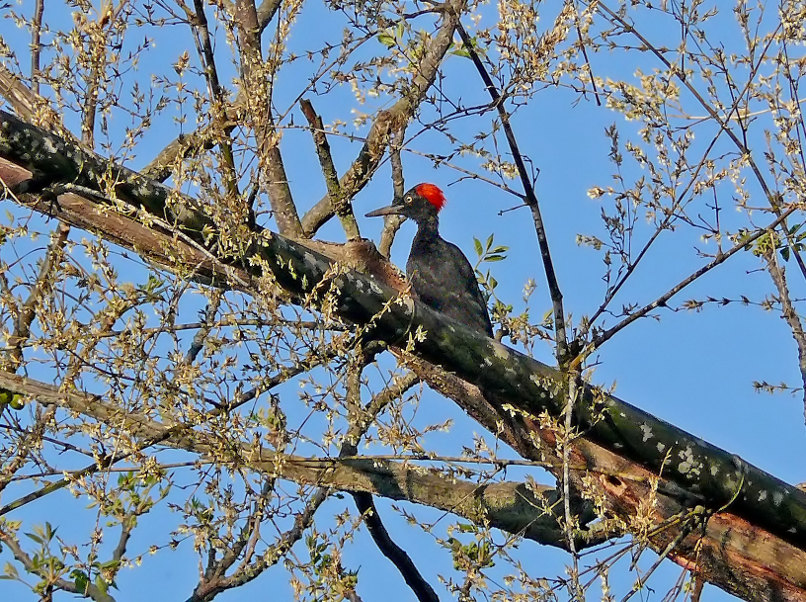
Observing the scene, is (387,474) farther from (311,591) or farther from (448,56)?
(448,56)

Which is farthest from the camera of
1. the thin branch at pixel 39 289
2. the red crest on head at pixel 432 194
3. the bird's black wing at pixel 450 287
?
the red crest on head at pixel 432 194

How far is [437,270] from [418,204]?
764mm

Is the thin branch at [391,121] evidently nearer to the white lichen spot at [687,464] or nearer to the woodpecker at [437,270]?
the woodpecker at [437,270]

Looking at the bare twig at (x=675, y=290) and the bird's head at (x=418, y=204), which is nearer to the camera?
the bare twig at (x=675, y=290)

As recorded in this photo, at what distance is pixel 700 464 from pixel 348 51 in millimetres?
2138

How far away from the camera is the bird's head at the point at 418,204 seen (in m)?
7.61

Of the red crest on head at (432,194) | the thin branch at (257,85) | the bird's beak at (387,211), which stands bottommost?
the thin branch at (257,85)

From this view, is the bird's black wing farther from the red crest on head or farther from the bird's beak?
the red crest on head

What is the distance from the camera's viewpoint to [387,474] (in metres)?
4.85

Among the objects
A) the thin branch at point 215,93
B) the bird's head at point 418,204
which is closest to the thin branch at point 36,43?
the thin branch at point 215,93

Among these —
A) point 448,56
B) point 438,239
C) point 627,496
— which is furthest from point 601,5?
point 438,239

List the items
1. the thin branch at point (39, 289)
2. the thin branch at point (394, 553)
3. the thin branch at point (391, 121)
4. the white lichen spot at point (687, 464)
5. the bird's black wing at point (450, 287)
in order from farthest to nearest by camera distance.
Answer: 1. the bird's black wing at point (450, 287)
2. the thin branch at point (394, 553)
3. the white lichen spot at point (687, 464)
4. the thin branch at point (391, 121)
5. the thin branch at point (39, 289)

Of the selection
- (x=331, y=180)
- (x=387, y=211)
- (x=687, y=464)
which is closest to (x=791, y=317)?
(x=687, y=464)

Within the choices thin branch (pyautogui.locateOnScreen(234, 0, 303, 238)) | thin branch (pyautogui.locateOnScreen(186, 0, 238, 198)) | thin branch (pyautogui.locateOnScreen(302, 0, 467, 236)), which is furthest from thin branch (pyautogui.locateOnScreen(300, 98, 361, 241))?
thin branch (pyautogui.locateOnScreen(186, 0, 238, 198))
